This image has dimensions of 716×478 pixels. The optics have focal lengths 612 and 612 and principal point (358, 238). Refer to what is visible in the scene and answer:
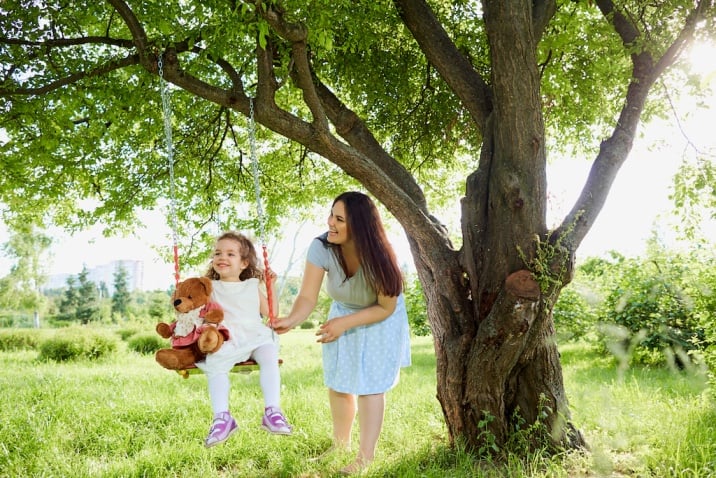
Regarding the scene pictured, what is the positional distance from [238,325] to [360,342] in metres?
0.96

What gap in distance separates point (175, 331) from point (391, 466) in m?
1.77

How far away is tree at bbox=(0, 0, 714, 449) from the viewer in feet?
14.2

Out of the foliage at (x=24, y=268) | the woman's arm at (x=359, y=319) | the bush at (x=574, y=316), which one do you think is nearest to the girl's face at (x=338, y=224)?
the woman's arm at (x=359, y=319)

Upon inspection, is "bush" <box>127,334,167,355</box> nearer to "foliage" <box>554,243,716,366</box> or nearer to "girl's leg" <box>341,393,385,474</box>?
"foliage" <box>554,243,716,366</box>

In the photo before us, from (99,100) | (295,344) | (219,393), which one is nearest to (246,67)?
(99,100)

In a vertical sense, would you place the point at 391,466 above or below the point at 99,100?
below

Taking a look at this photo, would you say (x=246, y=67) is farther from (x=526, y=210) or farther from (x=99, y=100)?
(x=526, y=210)

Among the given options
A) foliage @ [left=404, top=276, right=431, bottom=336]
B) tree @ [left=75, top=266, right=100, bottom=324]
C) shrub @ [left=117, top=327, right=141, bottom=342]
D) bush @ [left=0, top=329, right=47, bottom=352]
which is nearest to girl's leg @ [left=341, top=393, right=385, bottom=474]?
foliage @ [left=404, top=276, right=431, bottom=336]

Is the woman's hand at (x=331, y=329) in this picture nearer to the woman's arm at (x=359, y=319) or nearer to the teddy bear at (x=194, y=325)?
the woman's arm at (x=359, y=319)

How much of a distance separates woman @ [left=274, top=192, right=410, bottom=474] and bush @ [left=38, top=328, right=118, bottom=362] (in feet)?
31.0

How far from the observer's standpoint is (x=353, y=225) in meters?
4.01

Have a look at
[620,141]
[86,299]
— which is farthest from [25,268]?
[620,141]

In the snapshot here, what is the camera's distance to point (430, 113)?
684 centimetres

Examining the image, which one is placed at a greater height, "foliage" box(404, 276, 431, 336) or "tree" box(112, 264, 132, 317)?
"tree" box(112, 264, 132, 317)
